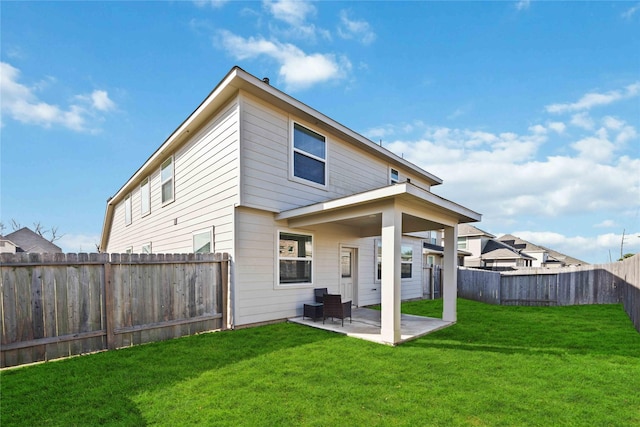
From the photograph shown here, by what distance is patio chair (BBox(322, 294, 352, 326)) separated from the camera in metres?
6.74

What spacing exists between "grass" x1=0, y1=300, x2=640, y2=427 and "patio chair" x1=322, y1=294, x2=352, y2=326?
0.99 meters

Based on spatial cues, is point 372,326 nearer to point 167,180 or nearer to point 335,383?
point 335,383

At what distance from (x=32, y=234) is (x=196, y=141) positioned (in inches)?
1411

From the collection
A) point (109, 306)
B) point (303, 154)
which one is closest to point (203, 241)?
point (109, 306)

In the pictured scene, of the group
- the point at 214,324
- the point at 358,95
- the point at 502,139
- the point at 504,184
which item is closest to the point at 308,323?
the point at 214,324

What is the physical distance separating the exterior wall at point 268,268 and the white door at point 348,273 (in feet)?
1.07

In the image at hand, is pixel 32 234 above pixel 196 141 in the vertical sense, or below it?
below

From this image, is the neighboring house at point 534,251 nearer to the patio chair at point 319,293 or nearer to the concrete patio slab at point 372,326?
the concrete patio slab at point 372,326

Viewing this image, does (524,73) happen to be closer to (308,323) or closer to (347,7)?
(347,7)

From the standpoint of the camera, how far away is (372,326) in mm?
6711

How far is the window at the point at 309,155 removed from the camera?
7.78m

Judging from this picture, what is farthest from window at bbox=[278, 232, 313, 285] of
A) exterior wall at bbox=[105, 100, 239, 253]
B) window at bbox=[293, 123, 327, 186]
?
window at bbox=[293, 123, 327, 186]

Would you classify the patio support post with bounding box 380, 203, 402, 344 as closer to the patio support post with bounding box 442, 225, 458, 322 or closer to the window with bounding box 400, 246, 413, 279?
the patio support post with bounding box 442, 225, 458, 322

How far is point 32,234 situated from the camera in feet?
101
